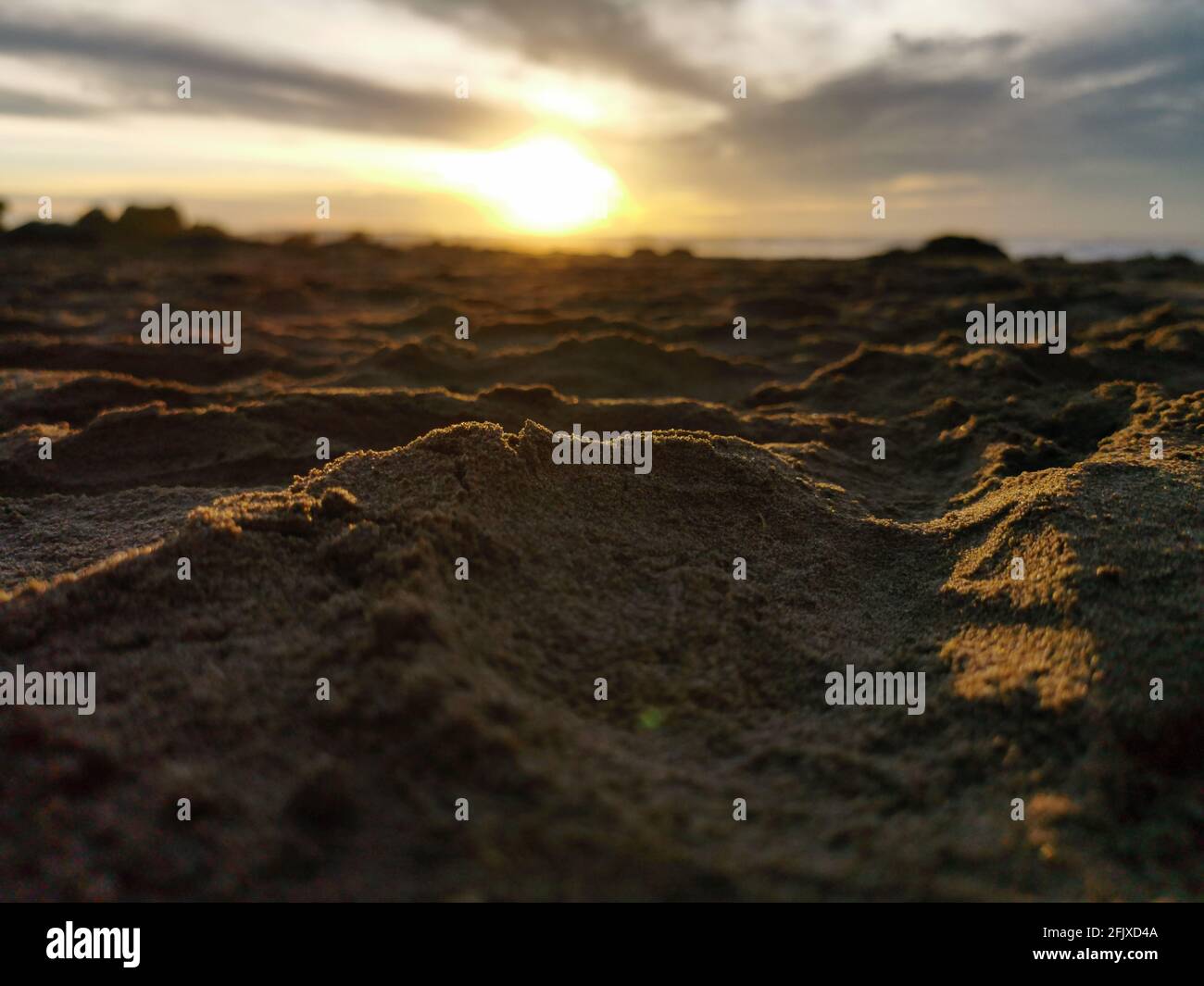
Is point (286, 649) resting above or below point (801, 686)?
above

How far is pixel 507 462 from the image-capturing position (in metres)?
3.97

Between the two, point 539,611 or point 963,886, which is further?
point 539,611

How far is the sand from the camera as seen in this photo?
6.93 ft

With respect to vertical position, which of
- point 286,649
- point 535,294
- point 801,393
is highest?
point 535,294

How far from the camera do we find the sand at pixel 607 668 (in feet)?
6.93

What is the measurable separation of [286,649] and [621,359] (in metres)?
7.90

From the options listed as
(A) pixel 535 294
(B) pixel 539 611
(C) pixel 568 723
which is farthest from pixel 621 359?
(A) pixel 535 294

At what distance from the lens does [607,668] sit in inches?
114

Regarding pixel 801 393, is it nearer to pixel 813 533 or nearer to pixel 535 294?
pixel 813 533

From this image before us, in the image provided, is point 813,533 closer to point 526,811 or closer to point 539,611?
point 539,611

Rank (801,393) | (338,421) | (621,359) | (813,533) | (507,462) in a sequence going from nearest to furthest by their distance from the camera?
(507,462)
(813,533)
(338,421)
(801,393)
(621,359)

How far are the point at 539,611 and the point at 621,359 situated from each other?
742 centimetres

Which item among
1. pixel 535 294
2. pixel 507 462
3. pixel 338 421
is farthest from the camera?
pixel 535 294

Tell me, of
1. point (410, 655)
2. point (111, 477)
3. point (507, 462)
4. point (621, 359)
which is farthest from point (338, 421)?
point (410, 655)
